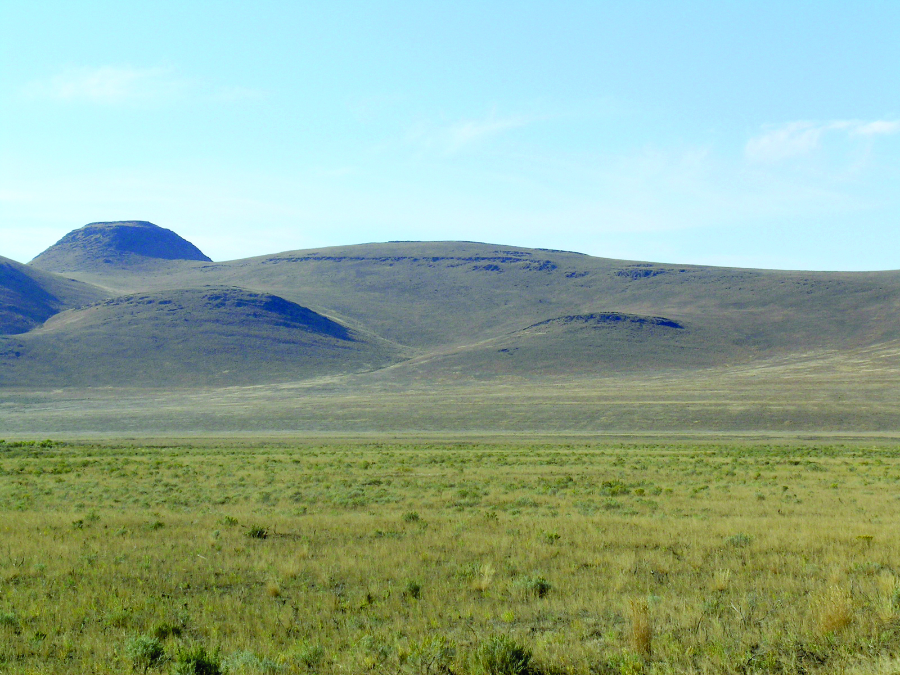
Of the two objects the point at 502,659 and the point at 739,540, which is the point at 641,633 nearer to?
the point at 502,659

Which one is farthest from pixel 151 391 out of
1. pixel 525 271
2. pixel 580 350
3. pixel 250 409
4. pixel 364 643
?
pixel 525 271

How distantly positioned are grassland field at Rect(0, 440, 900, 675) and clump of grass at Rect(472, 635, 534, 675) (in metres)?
0.02

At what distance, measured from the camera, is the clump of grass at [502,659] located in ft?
19.5

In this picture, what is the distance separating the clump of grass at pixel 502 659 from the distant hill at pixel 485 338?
183 feet

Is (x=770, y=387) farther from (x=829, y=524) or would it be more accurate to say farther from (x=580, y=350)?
(x=829, y=524)

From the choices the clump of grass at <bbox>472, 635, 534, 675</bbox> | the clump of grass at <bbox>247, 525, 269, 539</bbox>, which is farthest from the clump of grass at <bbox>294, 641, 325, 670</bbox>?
the clump of grass at <bbox>247, 525, 269, 539</bbox>

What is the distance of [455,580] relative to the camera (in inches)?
371

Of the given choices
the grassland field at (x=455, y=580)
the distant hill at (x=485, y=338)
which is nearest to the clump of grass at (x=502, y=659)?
the grassland field at (x=455, y=580)

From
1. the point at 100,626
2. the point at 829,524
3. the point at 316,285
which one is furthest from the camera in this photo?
the point at 316,285

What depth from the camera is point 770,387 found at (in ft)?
245

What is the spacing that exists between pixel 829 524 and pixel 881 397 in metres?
61.2

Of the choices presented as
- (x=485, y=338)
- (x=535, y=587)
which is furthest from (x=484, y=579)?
(x=485, y=338)

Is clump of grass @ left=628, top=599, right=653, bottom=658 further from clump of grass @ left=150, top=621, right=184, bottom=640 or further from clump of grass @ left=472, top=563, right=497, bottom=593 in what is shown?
clump of grass @ left=150, top=621, right=184, bottom=640

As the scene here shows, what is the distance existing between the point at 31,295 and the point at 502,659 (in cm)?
17396
